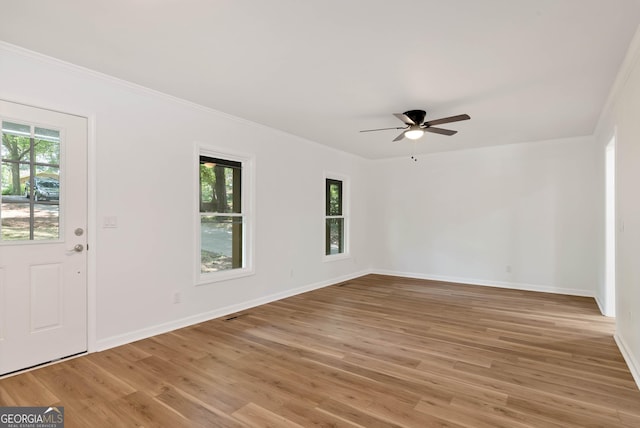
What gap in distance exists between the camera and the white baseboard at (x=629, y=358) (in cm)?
252

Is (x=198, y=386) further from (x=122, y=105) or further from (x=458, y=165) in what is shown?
(x=458, y=165)

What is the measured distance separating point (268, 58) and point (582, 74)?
2787 millimetres

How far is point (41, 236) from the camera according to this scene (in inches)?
110

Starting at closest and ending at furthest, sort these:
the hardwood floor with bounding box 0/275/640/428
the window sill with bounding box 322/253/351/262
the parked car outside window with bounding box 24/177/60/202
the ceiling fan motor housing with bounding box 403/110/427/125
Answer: the hardwood floor with bounding box 0/275/640/428
the parked car outside window with bounding box 24/177/60/202
the ceiling fan motor housing with bounding box 403/110/427/125
the window sill with bounding box 322/253/351/262

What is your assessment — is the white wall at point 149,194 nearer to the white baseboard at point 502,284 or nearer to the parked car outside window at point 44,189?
the parked car outside window at point 44,189

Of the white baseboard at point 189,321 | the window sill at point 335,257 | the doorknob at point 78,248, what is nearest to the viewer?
the doorknob at point 78,248

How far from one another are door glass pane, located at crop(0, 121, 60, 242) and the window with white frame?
143cm

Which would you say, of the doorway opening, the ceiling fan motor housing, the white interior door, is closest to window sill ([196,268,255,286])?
the white interior door

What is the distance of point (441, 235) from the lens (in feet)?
21.8

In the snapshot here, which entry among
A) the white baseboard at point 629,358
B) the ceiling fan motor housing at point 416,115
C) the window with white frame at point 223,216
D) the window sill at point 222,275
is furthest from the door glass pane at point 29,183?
the white baseboard at point 629,358

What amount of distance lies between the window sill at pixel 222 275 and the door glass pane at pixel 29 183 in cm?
155

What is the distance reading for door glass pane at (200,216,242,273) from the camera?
420cm

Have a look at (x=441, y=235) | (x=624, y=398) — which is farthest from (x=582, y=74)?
(x=441, y=235)

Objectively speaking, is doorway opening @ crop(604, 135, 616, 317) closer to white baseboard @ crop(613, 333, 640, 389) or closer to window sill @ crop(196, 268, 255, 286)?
white baseboard @ crop(613, 333, 640, 389)
